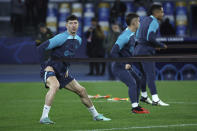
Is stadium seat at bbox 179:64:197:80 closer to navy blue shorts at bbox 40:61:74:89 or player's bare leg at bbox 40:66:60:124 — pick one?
navy blue shorts at bbox 40:61:74:89

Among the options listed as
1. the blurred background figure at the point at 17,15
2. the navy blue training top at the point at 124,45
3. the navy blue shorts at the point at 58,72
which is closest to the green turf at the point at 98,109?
the navy blue shorts at the point at 58,72

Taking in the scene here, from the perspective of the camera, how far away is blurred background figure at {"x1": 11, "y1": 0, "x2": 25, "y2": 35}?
96.5 feet

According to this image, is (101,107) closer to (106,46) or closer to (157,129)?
(157,129)

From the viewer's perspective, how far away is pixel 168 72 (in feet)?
73.3

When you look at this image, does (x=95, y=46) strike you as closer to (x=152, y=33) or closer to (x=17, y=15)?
(x=17, y=15)

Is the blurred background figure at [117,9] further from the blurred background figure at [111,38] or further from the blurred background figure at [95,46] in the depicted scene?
the blurred background figure at [111,38]

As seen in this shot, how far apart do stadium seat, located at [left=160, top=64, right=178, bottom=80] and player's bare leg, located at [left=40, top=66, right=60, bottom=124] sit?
11.7 m

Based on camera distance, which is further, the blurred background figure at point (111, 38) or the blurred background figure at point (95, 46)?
the blurred background figure at point (95, 46)

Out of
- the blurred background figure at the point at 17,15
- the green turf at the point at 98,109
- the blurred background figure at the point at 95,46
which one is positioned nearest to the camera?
the green turf at the point at 98,109

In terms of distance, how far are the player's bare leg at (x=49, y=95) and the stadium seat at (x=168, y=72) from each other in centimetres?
1172

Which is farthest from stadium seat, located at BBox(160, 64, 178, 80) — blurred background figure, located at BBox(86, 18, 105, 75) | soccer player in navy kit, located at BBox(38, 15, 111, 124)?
soccer player in navy kit, located at BBox(38, 15, 111, 124)

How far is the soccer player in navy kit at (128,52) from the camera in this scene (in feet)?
39.9

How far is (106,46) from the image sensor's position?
23031mm

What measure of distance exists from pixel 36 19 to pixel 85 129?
2036cm
